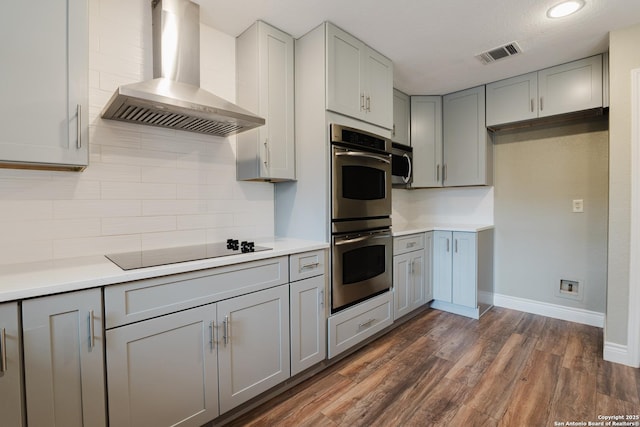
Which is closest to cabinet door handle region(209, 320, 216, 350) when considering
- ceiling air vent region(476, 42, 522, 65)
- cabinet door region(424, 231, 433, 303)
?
cabinet door region(424, 231, 433, 303)

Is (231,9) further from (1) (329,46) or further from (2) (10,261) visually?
(2) (10,261)

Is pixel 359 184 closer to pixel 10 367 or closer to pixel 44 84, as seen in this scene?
pixel 44 84

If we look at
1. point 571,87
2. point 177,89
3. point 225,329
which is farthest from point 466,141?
point 225,329

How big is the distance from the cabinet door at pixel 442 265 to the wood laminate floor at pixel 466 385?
1.86 feet

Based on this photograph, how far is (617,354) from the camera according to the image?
2.19 meters

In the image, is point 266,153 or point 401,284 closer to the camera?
point 266,153

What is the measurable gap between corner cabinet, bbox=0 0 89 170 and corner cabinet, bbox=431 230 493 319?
315cm

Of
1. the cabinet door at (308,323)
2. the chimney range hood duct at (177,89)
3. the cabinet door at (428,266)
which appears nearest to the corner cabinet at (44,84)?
the chimney range hood duct at (177,89)

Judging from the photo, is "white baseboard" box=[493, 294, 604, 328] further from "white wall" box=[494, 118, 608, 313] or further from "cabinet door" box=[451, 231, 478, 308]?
"cabinet door" box=[451, 231, 478, 308]

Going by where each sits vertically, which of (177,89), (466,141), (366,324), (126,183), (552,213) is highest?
(466,141)

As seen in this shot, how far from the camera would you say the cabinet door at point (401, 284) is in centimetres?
276

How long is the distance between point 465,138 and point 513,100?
56 cm

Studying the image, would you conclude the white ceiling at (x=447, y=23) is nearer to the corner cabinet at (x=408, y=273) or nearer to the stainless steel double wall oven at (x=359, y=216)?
the stainless steel double wall oven at (x=359, y=216)

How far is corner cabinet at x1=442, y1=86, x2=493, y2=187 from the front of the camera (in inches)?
128
